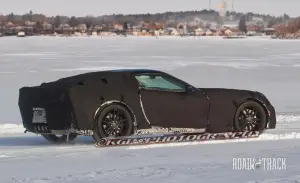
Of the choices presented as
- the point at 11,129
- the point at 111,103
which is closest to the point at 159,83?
the point at 111,103

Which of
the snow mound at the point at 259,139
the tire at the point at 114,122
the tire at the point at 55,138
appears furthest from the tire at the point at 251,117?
the tire at the point at 55,138

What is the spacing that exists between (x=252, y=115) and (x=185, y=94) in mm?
1214

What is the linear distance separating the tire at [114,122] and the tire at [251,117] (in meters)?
1.85

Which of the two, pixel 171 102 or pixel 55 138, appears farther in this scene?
pixel 55 138

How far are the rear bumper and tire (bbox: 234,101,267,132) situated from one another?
8.87ft

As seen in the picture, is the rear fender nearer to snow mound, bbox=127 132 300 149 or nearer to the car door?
the car door

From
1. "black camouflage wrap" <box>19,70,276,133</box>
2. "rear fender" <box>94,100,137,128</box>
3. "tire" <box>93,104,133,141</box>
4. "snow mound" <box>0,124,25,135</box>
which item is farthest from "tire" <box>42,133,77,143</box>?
"snow mound" <box>0,124,25,135</box>

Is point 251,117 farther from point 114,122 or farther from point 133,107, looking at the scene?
point 114,122

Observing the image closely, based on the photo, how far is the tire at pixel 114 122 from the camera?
379 inches

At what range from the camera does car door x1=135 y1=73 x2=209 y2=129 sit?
991cm

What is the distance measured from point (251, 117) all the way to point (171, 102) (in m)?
1.42

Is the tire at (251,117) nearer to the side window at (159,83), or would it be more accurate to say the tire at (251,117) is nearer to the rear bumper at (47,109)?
the side window at (159,83)

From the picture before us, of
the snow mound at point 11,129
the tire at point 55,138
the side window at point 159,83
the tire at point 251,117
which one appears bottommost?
the snow mound at point 11,129

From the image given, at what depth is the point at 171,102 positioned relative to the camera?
1003cm
